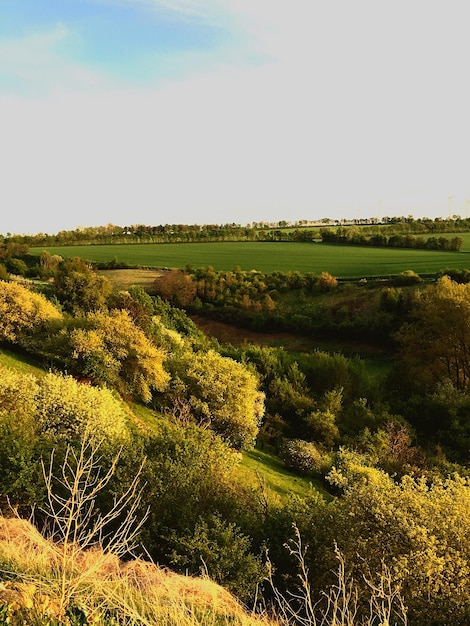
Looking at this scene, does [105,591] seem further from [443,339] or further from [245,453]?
[443,339]

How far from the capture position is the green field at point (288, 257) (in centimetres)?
7775

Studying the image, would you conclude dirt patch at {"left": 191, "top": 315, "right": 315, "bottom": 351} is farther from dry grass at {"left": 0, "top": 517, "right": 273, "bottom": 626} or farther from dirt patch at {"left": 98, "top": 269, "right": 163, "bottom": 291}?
dry grass at {"left": 0, "top": 517, "right": 273, "bottom": 626}

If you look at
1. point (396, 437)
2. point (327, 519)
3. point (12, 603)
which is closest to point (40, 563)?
point (12, 603)

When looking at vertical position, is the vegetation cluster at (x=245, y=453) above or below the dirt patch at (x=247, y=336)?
above

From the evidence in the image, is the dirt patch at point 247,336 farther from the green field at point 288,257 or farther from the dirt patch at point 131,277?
the green field at point 288,257

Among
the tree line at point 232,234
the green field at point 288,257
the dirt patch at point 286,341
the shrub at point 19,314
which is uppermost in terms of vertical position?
the tree line at point 232,234

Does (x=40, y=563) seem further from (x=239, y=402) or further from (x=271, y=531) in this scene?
(x=239, y=402)

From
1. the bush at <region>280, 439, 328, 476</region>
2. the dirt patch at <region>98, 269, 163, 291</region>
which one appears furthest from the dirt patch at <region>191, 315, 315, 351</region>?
the bush at <region>280, 439, 328, 476</region>

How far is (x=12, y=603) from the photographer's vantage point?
5023 millimetres

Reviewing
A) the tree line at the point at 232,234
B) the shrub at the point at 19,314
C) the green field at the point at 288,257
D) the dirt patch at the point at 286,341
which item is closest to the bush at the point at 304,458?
the shrub at the point at 19,314

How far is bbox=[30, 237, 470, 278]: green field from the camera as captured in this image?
77.8 m

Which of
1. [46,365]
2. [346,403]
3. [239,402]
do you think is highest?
[46,365]

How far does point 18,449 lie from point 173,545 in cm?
491

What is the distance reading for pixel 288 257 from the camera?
96.7m
